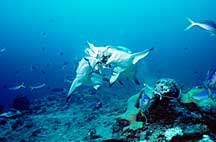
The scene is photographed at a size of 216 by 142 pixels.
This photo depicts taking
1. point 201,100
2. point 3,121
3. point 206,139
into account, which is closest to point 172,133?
point 206,139

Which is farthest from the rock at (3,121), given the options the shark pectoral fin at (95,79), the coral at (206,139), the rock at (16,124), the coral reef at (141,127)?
the coral at (206,139)

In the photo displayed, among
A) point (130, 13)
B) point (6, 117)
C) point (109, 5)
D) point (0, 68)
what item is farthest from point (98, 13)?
point (6, 117)

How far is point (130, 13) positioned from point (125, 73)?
16382 cm

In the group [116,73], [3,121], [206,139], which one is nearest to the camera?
[116,73]

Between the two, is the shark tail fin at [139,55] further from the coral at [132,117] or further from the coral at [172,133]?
the coral at [132,117]

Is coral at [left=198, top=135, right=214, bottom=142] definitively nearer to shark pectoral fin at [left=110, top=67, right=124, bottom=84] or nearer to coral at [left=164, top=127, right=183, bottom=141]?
coral at [left=164, top=127, right=183, bottom=141]

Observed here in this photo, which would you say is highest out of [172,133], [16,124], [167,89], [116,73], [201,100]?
[16,124]

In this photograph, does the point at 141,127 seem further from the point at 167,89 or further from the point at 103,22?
the point at 103,22

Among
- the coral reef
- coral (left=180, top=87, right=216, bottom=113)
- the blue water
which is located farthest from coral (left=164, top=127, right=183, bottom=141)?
the blue water

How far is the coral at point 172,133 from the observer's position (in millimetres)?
4749

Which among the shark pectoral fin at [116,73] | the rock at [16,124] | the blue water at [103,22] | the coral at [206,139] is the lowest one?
the coral at [206,139]

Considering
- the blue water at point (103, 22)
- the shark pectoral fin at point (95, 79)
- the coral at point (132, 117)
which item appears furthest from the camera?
the blue water at point (103, 22)

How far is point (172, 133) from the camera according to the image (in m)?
4.78

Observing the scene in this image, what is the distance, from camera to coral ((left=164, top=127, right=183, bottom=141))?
4.75 metres
